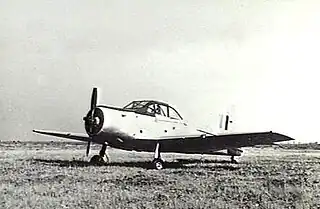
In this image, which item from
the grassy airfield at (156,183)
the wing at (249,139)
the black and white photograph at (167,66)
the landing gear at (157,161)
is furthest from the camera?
the landing gear at (157,161)

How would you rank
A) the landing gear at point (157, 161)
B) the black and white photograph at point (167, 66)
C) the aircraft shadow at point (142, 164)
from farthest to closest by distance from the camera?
the landing gear at point (157, 161)
the aircraft shadow at point (142, 164)
the black and white photograph at point (167, 66)

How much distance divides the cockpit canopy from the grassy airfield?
423 mm

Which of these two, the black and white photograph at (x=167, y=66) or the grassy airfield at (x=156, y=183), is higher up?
the black and white photograph at (x=167, y=66)

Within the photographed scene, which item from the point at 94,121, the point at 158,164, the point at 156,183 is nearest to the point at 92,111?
the point at 94,121

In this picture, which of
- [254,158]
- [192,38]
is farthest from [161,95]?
[254,158]

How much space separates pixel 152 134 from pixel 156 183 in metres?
1.32

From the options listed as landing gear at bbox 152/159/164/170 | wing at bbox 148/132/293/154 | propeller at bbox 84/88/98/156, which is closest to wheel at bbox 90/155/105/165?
propeller at bbox 84/88/98/156

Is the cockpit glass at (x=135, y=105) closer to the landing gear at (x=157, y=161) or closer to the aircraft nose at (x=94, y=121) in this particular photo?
the aircraft nose at (x=94, y=121)

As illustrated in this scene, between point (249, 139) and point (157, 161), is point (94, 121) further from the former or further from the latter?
point (249, 139)

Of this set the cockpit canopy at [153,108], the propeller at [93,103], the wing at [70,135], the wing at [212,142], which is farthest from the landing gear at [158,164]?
the propeller at [93,103]

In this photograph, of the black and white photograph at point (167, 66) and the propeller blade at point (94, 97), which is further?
the propeller blade at point (94, 97)

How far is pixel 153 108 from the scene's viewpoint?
160 inches

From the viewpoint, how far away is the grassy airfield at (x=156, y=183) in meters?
2.80

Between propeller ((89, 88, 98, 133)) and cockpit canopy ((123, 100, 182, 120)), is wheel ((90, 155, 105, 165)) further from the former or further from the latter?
cockpit canopy ((123, 100, 182, 120))
